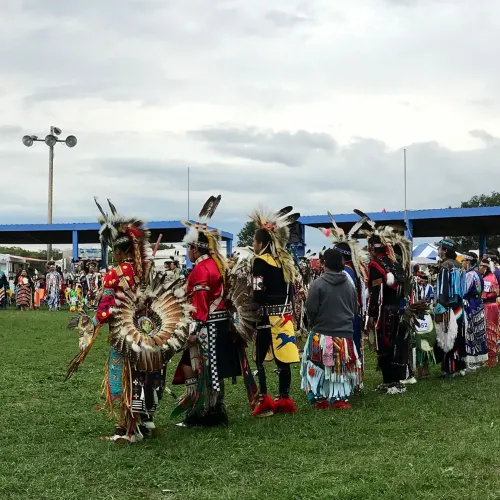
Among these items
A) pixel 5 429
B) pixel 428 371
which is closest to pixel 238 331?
pixel 5 429

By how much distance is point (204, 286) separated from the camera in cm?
582

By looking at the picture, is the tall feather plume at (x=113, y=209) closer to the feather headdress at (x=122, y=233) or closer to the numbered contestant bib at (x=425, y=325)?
the feather headdress at (x=122, y=233)

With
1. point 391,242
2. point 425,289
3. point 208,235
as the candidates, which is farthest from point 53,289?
point 208,235

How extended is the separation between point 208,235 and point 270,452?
188cm

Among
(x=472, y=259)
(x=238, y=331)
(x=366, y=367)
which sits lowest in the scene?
(x=366, y=367)

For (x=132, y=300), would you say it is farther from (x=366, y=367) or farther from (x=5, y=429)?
(x=366, y=367)

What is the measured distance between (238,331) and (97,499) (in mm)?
2290

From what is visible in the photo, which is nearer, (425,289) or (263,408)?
(263,408)

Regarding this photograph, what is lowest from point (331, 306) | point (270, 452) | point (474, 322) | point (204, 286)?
point (270, 452)

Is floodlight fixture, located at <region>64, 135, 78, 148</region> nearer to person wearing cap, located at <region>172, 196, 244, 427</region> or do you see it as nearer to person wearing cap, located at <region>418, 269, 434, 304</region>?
person wearing cap, located at <region>418, 269, 434, 304</region>

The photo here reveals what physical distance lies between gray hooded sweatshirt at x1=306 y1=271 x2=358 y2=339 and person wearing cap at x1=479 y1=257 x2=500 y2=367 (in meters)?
3.82

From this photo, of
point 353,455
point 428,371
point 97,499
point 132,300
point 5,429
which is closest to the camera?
point 97,499

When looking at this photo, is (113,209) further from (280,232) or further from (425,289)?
(425,289)

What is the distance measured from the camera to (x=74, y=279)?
84.6ft
